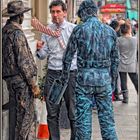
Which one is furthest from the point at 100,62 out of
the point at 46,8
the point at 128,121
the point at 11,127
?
the point at 46,8

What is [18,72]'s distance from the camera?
246 inches

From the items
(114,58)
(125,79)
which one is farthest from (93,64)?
(125,79)

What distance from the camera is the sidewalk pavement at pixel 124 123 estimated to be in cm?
838

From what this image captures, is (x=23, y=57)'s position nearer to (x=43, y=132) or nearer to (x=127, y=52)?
(x=43, y=132)

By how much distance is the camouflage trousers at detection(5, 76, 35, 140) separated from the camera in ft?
20.6

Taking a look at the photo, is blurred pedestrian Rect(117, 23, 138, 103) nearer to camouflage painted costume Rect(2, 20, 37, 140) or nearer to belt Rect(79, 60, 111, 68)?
belt Rect(79, 60, 111, 68)

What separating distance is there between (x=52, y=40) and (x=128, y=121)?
3235 mm

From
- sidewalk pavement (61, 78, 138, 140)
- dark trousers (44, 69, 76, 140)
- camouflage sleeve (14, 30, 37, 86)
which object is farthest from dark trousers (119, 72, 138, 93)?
camouflage sleeve (14, 30, 37, 86)

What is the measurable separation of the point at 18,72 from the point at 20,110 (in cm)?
48

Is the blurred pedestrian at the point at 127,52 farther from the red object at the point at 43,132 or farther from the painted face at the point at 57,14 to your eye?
the painted face at the point at 57,14

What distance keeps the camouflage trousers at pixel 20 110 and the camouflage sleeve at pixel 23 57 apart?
0.11 meters

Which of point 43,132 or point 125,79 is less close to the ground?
point 125,79

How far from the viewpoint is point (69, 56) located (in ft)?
21.2

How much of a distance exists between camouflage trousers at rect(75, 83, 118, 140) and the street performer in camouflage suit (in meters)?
0.55
